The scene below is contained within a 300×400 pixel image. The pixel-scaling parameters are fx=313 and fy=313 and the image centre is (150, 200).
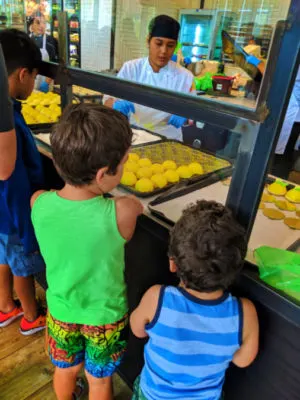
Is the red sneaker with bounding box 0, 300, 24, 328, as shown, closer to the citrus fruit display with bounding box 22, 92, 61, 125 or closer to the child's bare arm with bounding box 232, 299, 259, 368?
the citrus fruit display with bounding box 22, 92, 61, 125

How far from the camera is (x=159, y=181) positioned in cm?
138

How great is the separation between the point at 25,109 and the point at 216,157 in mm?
1476

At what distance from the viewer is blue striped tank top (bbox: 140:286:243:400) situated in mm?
766

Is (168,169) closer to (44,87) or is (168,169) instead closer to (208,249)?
(208,249)

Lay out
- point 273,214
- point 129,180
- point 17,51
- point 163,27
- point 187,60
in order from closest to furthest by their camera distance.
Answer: point 17,51 < point 273,214 < point 129,180 < point 163,27 < point 187,60

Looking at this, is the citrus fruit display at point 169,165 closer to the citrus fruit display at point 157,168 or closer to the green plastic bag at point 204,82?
the citrus fruit display at point 157,168

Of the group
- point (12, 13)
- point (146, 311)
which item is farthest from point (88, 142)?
point (12, 13)

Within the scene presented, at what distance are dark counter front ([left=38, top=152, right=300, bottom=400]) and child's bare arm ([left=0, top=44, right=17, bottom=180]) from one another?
0.46m

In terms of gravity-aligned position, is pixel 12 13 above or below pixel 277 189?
above

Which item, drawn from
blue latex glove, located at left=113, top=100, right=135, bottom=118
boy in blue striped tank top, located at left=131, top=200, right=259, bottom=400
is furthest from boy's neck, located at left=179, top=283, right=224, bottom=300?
blue latex glove, located at left=113, top=100, right=135, bottom=118

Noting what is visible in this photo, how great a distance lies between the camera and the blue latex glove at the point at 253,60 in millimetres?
767

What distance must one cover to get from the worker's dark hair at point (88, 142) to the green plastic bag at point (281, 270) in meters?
0.48

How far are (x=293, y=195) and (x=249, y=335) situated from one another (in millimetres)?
821

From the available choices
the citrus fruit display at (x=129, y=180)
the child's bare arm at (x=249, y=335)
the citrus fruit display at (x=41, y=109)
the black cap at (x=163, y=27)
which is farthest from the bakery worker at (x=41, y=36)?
the child's bare arm at (x=249, y=335)
